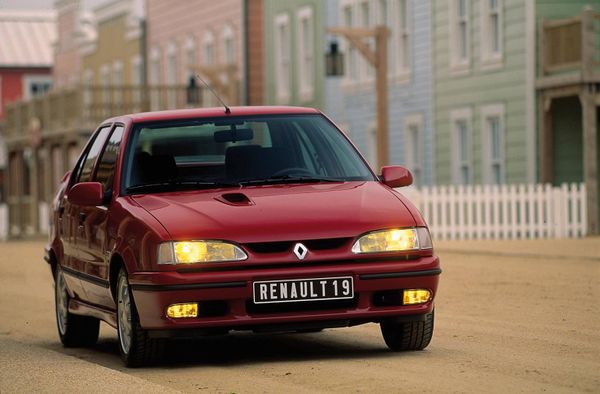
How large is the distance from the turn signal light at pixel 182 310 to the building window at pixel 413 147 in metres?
26.6

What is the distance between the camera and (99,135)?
42.6 feet

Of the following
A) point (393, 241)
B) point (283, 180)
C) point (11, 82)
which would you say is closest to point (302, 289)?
point (393, 241)

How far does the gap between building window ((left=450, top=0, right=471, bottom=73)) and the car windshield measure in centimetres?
2245

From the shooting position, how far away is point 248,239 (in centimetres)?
1019

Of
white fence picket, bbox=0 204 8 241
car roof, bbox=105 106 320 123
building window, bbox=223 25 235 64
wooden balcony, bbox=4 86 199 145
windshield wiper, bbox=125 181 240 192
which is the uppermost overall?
building window, bbox=223 25 235 64

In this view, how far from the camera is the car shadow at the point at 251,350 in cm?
1106

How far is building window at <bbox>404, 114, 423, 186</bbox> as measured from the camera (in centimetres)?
3688

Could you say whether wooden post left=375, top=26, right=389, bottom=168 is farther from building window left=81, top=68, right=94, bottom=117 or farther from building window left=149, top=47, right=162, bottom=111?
building window left=149, top=47, right=162, bottom=111

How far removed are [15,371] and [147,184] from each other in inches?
58.8

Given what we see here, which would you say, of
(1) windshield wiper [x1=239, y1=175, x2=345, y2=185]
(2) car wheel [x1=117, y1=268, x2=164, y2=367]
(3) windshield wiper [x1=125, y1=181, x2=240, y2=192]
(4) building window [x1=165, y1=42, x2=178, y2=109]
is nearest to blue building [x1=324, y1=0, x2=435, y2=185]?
(4) building window [x1=165, y1=42, x2=178, y2=109]

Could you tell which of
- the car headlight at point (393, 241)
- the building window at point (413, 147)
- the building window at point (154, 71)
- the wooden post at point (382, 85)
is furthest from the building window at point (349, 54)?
the car headlight at point (393, 241)

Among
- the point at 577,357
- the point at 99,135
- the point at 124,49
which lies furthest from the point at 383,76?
the point at 124,49

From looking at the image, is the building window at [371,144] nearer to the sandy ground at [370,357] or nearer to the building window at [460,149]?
the building window at [460,149]

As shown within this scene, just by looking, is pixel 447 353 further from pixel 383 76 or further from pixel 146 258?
pixel 383 76
